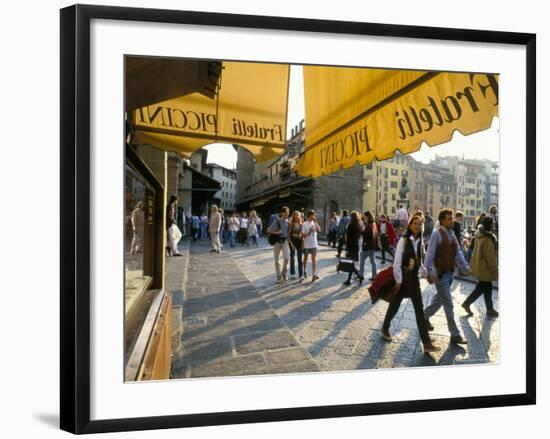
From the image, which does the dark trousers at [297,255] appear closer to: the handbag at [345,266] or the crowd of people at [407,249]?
the crowd of people at [407,249]

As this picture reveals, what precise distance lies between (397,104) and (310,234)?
3.02 ft

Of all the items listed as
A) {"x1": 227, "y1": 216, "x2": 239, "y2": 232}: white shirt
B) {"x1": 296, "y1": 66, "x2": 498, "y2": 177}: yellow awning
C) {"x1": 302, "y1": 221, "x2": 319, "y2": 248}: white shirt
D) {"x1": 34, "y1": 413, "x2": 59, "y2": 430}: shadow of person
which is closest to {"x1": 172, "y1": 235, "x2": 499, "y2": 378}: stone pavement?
{"x1": 227, "y1": 216, "x2": 239, "y2": 232}: white shirt

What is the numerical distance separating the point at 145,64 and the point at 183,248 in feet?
3.05

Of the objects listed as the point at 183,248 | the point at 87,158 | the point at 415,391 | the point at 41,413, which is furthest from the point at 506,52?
the point at 41,413

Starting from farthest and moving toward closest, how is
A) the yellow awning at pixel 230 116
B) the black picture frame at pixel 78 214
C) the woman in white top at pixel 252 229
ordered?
the woman in white top at pixel 252 229, the yellow awning at pixel 230 116, the black picture frame at pixel 78 214

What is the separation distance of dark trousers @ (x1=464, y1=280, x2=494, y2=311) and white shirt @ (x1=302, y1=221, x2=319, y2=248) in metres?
0.99

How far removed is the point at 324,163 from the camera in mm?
2635

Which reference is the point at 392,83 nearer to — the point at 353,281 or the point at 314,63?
the point at 314,63

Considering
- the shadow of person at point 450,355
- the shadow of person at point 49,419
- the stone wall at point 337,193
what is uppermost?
the stone wall at point 337,193

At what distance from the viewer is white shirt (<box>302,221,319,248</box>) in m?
2.24

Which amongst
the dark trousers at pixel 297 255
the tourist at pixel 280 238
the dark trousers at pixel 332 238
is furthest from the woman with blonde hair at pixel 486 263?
the tourist at pixel 280 238

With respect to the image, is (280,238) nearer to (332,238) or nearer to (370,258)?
(332,238)

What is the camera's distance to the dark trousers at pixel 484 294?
89.1 inches

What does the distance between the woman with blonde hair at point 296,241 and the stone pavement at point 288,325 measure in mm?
90
